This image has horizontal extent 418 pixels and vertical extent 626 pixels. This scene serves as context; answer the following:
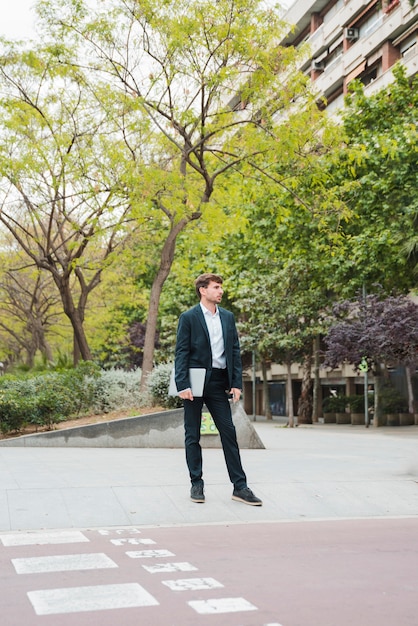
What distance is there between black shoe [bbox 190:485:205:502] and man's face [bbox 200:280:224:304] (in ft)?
5.22

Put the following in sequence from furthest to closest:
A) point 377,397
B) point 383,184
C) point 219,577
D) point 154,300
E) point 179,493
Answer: point 377,397
point 383,184
point 154,300
point 179,493
point 219,577

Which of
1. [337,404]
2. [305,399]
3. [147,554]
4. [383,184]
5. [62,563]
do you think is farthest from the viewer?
[337,404]

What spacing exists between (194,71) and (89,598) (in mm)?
15129

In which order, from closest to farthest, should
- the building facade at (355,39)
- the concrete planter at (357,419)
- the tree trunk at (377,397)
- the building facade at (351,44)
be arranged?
the tree trunk at (377,397)
the building facade at (355,39)
the building facade at (351,44)
the concrete planter at (357,419)

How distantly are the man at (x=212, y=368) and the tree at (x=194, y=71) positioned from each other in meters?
9.52

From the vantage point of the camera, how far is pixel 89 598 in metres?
4.59

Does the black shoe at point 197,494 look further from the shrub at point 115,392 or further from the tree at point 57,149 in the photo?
the tree at point 57,149

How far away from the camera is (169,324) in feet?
146

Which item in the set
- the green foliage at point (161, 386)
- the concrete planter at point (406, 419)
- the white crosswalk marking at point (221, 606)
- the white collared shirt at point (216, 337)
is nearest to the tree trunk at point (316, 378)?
the concrete planter at point (406, 419)

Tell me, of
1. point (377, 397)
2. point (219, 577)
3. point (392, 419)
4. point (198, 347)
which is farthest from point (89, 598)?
point (392, 419)

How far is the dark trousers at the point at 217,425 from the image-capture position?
25.7ft

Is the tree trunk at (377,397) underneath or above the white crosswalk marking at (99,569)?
above

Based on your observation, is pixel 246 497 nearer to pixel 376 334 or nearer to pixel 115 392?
pixel 115 392

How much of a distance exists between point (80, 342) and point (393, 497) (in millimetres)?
14942
